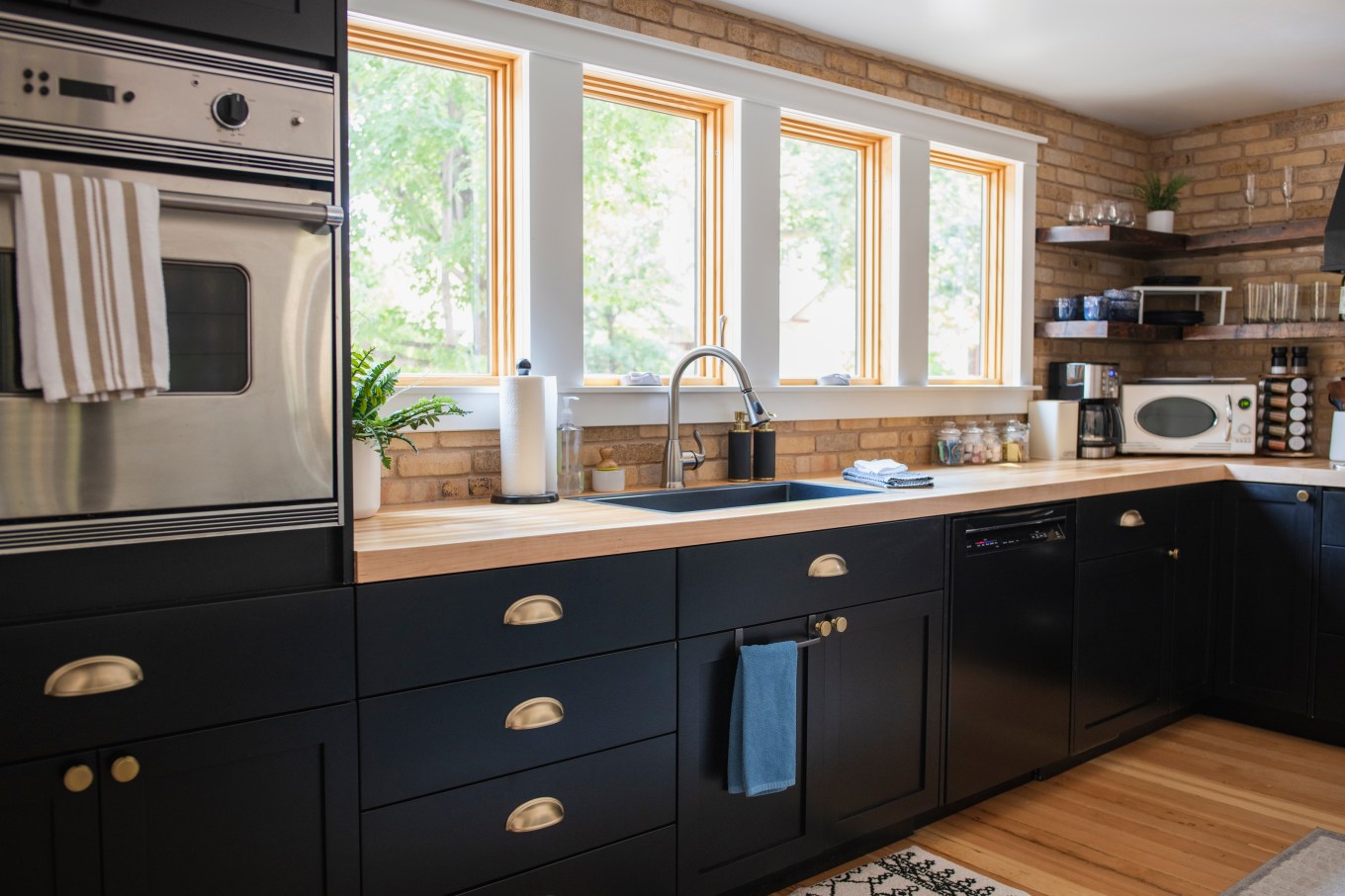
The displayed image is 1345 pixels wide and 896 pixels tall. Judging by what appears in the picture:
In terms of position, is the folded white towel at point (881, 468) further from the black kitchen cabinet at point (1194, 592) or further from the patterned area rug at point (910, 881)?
the black kitchen cabinet at point (1194, 592)

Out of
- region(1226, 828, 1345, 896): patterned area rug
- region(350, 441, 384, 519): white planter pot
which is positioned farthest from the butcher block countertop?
region(1226, 828, 1345, 896): patterned area rug

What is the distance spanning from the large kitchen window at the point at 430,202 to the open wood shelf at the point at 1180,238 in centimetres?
253

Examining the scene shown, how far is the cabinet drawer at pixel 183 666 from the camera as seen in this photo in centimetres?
146

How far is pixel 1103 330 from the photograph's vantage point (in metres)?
4.08

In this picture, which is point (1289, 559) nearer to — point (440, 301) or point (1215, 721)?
point (1215, 721)

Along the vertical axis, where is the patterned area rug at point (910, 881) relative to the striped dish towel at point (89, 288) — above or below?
below

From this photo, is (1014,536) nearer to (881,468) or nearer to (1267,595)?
(881,468)

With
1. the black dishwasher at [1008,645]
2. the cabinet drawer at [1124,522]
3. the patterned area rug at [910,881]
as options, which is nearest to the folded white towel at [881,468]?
the black dishwasher at [1008,645]

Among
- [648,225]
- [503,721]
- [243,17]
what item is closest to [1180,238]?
[648,225]

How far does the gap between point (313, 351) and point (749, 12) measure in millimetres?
2078

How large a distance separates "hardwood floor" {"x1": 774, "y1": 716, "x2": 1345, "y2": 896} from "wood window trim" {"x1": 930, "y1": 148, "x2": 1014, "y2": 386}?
155 centimetres

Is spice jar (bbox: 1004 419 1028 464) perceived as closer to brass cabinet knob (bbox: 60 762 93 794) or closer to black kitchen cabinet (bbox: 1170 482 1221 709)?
black kitchen cabinet (bbox: 1170 482 1221 709)

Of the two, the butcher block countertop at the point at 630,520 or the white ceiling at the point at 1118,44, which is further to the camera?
the white ceiling at the point at 1118,44

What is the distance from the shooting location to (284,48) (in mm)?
1636
